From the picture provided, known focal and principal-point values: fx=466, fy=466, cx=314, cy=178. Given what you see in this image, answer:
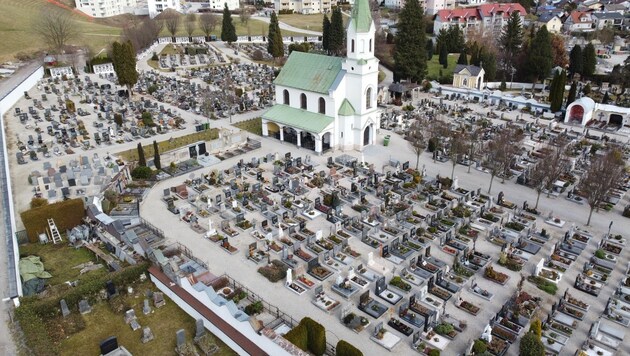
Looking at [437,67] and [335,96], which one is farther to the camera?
[437,67]

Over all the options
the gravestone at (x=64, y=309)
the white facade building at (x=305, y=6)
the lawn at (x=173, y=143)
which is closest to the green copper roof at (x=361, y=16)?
the lawn at (x=173, y=143)

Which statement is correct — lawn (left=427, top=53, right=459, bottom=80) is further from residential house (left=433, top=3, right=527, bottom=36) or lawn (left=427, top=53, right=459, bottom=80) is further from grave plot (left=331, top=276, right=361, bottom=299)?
grave plot (left=331, top=276, right=361, bottom=299)

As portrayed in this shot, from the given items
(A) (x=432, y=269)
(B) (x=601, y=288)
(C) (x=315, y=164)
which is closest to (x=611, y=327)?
(B) (x=601, y=288)

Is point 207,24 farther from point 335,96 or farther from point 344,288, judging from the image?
point 344,288

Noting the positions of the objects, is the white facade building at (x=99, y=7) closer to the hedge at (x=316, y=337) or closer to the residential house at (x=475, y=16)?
the residential house at (x=475, y=16)

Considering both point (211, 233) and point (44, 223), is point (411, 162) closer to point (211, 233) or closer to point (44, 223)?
point (211, 233)

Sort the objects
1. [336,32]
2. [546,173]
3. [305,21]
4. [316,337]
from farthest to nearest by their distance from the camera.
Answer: [305,21] → [336,32] → [546,173] → [316,337]

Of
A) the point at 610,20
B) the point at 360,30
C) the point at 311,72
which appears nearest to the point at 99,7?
the point at 311,72
